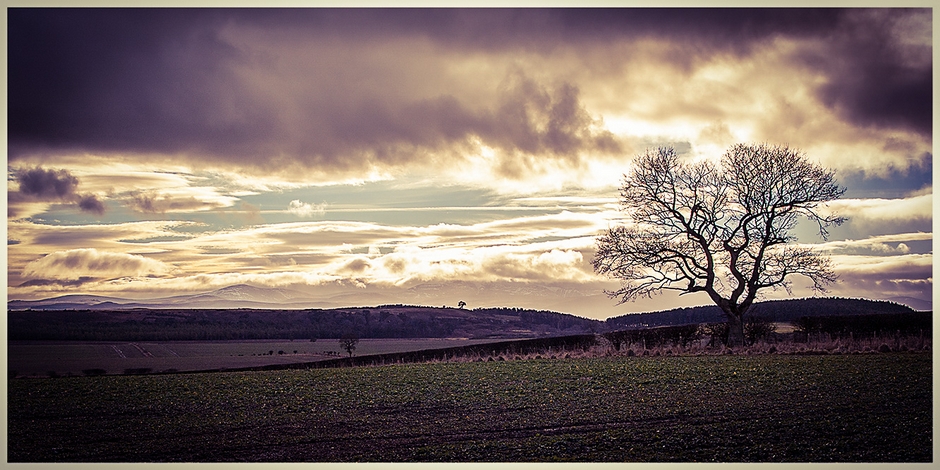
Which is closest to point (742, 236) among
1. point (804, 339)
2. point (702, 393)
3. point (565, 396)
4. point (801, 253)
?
point (801, 253)

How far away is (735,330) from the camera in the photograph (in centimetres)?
1764

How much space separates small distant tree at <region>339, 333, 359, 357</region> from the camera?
20.8 m

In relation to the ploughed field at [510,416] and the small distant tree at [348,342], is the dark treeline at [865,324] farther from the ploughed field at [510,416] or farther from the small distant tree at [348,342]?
the small distant tree at [348,342]

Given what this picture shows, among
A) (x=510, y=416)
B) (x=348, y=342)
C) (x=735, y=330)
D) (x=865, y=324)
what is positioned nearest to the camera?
(x=510, y=416)

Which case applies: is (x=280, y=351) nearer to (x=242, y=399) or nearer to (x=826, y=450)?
(x=242, y=399)

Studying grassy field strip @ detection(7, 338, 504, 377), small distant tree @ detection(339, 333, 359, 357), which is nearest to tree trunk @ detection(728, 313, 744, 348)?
grassy field strip @ detection(7, 338, 504, 377)

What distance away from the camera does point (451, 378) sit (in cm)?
1417

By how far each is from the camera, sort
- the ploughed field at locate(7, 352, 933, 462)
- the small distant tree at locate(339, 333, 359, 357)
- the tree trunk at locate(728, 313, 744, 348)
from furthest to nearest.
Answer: the small distant tree at locate(339, 333, 359, 357) → the tree trunk at locate(728, 313, 744, 348) → the ploughed field at locate(7, 352, 933, 462)

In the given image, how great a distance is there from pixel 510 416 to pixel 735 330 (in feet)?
26.3

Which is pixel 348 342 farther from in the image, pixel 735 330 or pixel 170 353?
pixel 735 330

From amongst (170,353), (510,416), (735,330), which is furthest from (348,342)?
(510,416)

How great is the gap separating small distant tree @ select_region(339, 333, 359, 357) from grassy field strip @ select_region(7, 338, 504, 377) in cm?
19

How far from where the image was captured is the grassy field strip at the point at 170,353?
14.1 m

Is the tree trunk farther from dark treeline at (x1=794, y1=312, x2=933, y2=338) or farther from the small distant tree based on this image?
the small distant tree
